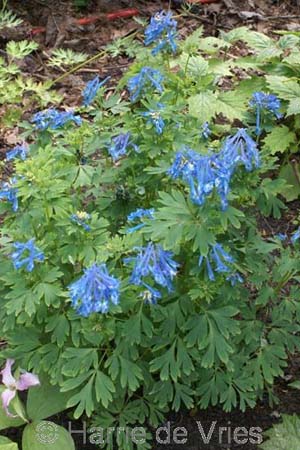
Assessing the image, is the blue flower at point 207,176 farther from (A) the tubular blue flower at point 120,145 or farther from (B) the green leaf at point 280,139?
(B) the green leaf at point 280,139

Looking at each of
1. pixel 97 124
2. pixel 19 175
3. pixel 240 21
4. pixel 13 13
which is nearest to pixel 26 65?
pixel 13 13

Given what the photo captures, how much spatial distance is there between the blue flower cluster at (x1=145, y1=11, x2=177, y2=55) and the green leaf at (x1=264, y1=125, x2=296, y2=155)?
123cm

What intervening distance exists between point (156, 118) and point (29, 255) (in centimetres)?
66

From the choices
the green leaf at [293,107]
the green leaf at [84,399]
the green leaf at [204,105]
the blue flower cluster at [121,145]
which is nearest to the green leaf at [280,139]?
the green leaf at [293,107]

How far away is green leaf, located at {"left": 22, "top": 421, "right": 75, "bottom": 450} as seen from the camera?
260 cm

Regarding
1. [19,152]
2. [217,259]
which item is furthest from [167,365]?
[19,152]

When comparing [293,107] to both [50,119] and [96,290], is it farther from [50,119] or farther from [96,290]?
[96,290]

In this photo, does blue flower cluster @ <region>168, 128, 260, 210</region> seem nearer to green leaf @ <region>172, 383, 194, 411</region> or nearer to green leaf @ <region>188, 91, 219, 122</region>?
green leaf @ <region>172, 383, 194, 411</region>

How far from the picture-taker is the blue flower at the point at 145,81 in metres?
2.60

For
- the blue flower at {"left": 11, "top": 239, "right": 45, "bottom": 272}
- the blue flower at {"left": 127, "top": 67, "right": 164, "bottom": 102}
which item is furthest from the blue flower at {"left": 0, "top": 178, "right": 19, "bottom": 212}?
the blue flower at {"left": 127, "top": 67, "right": 164, "bottom": 102}

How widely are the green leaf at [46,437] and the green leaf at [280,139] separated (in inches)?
77.4

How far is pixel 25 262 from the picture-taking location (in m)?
2.32

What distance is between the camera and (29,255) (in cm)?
234

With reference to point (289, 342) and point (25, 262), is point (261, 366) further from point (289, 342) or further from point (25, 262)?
point (25, 262)
